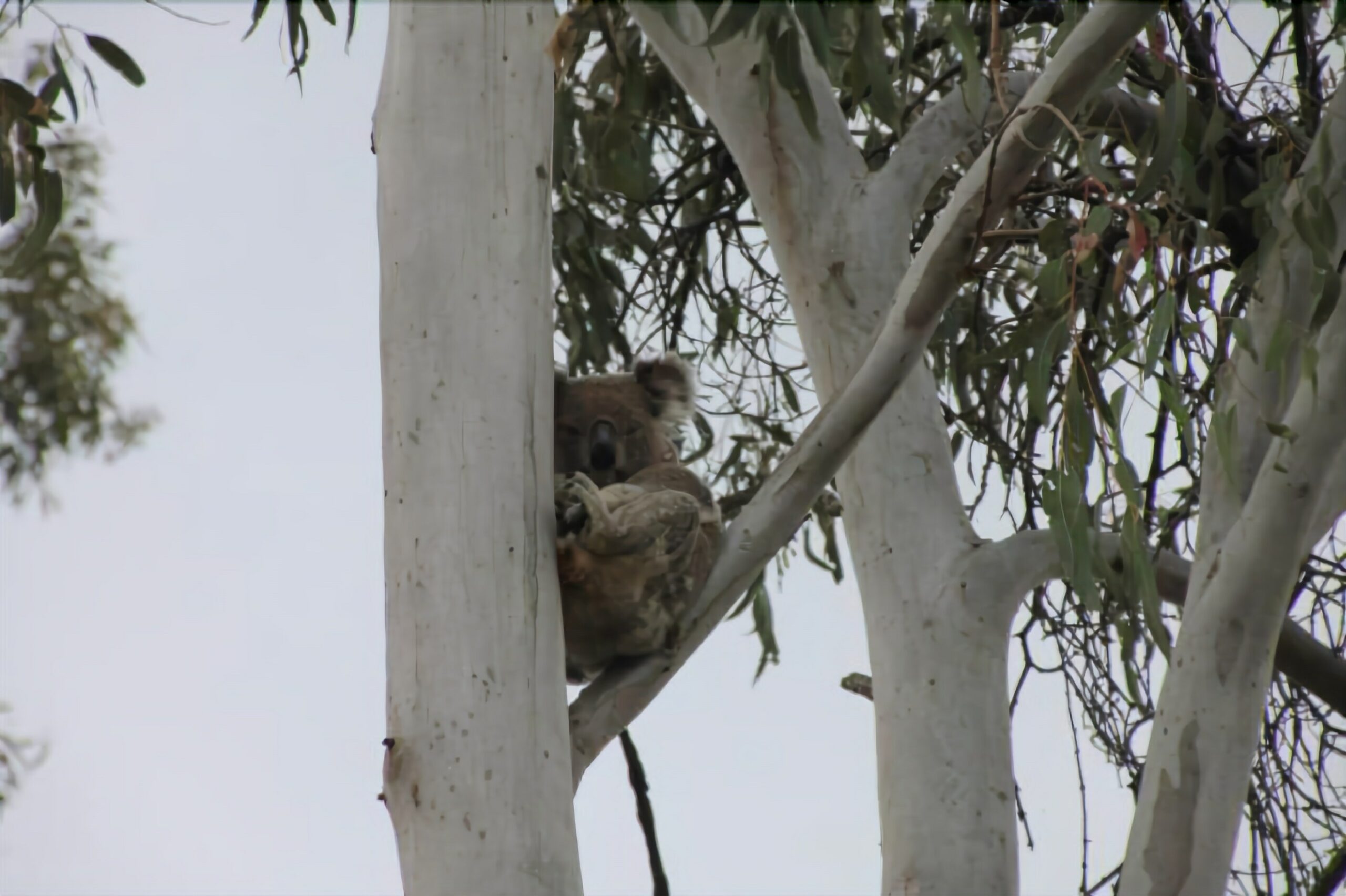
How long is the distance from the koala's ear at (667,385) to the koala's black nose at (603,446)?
20cm

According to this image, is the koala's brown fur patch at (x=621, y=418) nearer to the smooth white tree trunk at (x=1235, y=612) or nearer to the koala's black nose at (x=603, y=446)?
the koala's black nose at (x=603, y=446)

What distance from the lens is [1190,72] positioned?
124 inches

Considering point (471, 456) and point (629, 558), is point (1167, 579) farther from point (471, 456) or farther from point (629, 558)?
point (471, 456)

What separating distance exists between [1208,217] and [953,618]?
3.36ft

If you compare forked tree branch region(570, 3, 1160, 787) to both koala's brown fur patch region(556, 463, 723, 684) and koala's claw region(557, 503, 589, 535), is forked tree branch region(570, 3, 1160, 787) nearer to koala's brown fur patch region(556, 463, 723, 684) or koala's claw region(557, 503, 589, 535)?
koala's brown fur patch region(556, 463, 723, 684)

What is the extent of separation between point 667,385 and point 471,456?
1.29m

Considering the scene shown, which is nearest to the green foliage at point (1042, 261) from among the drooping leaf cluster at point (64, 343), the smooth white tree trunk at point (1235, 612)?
the smooth white tree trunk at point (1235, 612)

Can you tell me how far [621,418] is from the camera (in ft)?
10.0

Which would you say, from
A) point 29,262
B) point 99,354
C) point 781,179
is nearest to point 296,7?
point 29,262

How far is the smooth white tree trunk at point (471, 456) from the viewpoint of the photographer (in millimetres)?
1795

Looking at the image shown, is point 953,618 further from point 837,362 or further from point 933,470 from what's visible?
point 837,362

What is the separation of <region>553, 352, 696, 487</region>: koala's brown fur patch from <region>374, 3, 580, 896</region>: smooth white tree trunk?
2.79 feet

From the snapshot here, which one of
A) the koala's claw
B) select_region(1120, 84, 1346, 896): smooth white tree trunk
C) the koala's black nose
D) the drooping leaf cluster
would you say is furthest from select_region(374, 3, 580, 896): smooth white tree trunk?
the drooping leaf cluster

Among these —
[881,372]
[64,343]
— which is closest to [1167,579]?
[881,372]
